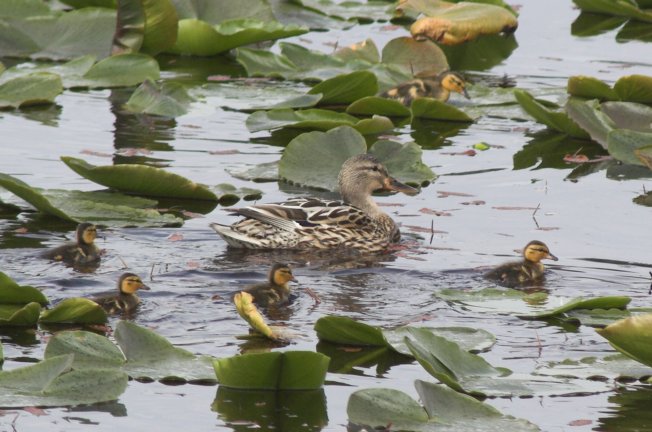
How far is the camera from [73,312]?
8031mm

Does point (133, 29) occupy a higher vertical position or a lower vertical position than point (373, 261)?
higher

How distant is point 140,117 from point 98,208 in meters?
3.48

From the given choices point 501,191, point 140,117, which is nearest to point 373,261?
point 501,191

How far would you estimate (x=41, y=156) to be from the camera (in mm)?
12453

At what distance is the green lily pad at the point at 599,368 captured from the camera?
745cm

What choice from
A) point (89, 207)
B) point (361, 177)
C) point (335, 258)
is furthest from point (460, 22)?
point (89, 207)

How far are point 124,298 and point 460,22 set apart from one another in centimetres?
849

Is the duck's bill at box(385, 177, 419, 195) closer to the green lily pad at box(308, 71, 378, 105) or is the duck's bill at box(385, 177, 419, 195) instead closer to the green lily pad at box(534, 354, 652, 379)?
the green lily pad at box(308, 71, 378, 105)

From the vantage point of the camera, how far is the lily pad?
15969mm

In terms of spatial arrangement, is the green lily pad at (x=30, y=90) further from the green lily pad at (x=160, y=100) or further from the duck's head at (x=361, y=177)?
the duck's head at (x=361, y=177)

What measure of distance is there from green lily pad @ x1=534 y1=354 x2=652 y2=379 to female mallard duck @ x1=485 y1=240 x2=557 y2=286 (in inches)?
69.0

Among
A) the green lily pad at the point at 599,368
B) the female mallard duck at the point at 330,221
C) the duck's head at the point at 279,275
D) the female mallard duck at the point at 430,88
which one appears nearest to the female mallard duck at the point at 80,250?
the female mallard duck at the point at 330,221

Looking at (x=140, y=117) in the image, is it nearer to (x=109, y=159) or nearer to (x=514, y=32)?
(x=109, y=159)

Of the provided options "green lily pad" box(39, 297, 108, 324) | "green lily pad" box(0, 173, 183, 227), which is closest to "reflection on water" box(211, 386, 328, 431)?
"green lily pad" box(39, 297, 108, 324)
